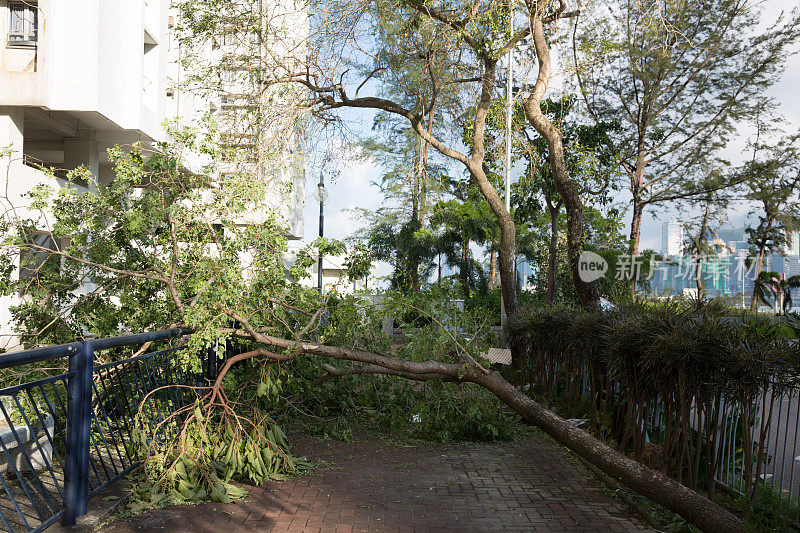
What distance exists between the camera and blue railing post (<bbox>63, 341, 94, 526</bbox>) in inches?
173

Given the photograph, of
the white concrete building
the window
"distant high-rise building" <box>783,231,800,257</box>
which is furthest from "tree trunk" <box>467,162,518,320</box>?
"distant high-rise building" <box>783,231,800,257</box>

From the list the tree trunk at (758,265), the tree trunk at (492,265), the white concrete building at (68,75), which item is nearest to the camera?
the white concrete building at (68,75)

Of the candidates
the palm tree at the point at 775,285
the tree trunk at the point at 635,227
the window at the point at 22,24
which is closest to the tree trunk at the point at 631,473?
the window at the point at 22,24

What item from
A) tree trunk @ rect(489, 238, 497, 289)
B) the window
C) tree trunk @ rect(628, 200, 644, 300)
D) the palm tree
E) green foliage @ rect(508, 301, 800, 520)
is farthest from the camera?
the palm tree

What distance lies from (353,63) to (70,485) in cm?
964

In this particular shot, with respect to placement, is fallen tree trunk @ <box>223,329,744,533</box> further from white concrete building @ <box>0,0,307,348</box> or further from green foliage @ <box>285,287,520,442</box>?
white concrete building @ <box>0,0,307,348</box>

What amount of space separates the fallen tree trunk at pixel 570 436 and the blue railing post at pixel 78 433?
6.44 feet

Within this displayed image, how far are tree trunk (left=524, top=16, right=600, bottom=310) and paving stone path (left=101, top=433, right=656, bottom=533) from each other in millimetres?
3595

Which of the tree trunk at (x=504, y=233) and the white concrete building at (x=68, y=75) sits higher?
the white concrete building at (x=68, y=75)

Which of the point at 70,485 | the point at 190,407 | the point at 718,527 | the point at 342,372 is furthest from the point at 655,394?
the point at 70,485

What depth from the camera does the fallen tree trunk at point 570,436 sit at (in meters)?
4.79

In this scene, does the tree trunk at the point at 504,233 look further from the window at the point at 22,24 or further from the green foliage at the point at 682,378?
the window at the point at 22,24

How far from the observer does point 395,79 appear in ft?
44.3

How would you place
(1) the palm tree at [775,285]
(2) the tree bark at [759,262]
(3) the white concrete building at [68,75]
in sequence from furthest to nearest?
1. (1) the palm tree at [775,285]
2. (2) the tree bark at [759,262]
3. (3) the white concrete building at [68,75]
